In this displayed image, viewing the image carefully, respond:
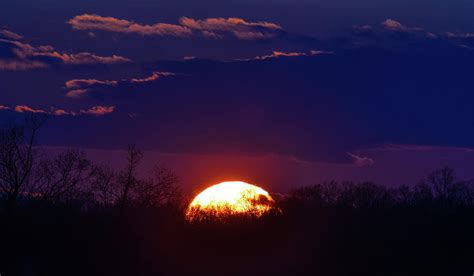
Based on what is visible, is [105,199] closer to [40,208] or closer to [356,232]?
[40,208]

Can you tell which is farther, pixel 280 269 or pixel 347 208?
pixel 347 208

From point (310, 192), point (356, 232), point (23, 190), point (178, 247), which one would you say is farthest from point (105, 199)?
point (356, 232)

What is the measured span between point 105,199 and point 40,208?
46.7ft

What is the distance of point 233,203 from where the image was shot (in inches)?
2378

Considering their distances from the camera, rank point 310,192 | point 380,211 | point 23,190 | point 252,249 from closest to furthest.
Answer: point 252,249 < point 380,211 < point 23,190 < point 310,192

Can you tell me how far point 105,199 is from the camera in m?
82.4

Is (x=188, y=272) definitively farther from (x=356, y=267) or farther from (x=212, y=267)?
(x=356, y=267)

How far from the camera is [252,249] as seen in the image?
5703 cm

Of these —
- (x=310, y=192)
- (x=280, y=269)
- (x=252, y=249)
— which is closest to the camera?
(x=280, y=269)

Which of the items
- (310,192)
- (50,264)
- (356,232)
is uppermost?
(310,192)

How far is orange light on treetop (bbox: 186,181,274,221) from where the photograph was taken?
5953 centimetres

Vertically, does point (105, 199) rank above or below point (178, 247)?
above

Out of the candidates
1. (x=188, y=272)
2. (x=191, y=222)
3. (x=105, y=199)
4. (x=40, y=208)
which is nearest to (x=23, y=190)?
(x=40, y=208)

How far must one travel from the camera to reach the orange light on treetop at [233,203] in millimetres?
59531
